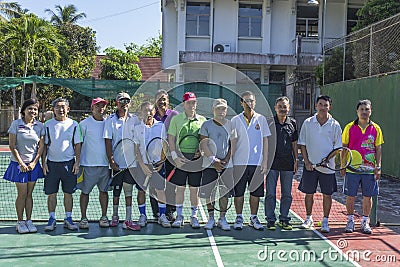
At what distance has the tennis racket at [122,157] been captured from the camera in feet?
22.6

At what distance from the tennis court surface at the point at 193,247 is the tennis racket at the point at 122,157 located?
0.72 m

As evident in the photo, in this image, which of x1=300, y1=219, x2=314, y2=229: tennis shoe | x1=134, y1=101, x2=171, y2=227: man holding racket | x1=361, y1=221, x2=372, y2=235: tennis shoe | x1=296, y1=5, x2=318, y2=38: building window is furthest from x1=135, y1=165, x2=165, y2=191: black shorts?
x1=296, y1=5, x2=318, y2=38: building window

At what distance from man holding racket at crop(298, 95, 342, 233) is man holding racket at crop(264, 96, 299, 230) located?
182 mm

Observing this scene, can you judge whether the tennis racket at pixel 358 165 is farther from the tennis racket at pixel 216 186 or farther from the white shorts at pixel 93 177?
the white shorts at pixel 93 177

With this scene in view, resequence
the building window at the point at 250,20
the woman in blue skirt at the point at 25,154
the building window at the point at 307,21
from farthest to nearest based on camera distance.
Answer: the building window at the point at 307,21 → the building window at the point at 250,20 → the woman in blue skirt at the point at 25,154

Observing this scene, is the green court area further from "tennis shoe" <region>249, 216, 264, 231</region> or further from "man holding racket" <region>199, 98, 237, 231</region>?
"man holding racket" <region>199, 98, 237, 231</region>

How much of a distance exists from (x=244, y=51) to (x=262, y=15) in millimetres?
1940

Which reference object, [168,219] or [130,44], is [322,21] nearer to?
[168,219]

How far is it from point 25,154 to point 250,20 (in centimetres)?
1787

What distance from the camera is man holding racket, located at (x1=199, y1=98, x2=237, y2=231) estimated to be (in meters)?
6.76

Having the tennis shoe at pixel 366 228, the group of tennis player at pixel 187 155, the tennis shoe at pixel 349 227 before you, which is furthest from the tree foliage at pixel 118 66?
the tennis shoe at pixel 366 228

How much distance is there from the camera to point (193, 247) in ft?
20.1

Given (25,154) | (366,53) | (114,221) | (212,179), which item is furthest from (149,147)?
(366,53)

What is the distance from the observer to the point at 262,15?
892 inches
